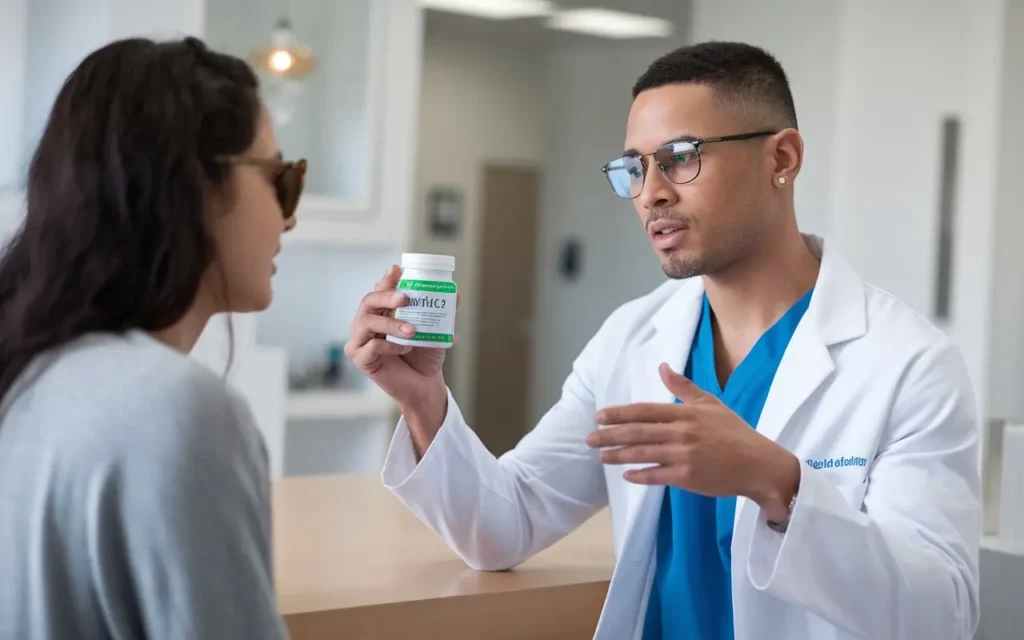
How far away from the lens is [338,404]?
3834 millimetres

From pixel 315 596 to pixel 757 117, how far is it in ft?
2.79

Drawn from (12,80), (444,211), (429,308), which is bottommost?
(429,308)

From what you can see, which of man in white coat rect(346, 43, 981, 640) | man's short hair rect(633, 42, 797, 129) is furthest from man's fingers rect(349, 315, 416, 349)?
man's short hair rect(633, 42, 797, 129)

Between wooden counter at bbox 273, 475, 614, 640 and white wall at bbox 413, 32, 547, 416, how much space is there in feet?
17.3

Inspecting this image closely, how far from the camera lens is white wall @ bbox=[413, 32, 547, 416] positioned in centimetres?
711

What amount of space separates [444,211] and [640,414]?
614 centimetres

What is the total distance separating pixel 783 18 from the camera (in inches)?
168

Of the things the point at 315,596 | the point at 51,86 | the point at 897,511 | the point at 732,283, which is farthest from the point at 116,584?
the point at 51,86

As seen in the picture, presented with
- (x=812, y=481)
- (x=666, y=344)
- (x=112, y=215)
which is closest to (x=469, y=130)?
(x=666, y=344)

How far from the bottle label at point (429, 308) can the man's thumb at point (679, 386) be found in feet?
0.92

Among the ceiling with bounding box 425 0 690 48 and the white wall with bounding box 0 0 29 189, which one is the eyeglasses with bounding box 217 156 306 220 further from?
the ceiling with bounding box 425 0 690 48

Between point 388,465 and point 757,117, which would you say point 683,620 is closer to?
point 388,465

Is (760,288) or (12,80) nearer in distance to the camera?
(760,288)

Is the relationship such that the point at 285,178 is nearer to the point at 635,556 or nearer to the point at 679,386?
the point at 679,386
